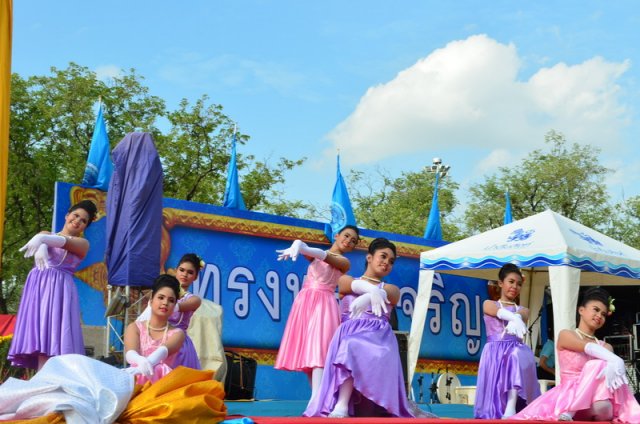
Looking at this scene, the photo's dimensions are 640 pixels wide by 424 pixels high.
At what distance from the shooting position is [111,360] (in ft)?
24.7

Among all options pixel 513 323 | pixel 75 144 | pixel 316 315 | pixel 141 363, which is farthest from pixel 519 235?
pixel 75 144

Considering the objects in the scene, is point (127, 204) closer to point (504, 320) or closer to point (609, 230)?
point (504, 320)

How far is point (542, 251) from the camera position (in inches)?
404

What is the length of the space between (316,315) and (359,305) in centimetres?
161

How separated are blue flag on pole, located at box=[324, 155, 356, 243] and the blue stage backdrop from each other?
15 centimetres

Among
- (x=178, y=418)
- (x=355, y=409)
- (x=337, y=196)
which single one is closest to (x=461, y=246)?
(x=337, y=196)

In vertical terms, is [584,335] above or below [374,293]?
below

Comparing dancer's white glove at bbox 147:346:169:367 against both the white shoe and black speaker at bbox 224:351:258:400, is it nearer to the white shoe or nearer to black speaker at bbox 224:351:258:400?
the white shoe

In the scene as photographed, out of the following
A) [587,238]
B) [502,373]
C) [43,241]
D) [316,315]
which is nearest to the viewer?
[43,241]

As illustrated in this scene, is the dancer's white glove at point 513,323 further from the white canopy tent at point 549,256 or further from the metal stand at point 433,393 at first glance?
the metal stand at point 433,393

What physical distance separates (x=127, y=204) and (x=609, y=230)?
21.6m

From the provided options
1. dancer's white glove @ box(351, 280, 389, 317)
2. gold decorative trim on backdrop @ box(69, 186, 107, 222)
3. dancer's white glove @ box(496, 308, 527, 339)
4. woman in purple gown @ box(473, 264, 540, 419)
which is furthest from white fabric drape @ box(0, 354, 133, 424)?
gold decorative trim on backdrop @ box(69, 186, 107, 222)

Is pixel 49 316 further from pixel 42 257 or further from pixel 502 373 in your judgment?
pixel 502 373

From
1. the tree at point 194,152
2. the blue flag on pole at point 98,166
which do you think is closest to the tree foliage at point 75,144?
the tree at point 194,152
